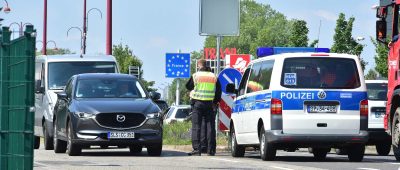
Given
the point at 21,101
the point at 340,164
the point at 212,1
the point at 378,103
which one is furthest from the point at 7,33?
the point at 212,1

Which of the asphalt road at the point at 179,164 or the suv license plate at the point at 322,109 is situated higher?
the suv license plate at the point at 322,109

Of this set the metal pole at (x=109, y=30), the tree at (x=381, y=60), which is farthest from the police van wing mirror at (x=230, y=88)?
the tree at (x=381, y=60)

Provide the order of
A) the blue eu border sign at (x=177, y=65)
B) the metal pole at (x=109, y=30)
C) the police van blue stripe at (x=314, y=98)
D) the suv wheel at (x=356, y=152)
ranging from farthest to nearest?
the blue eu border sign at (x=177, y=65), the metal pole at (x=109, y=30), the suv wheel at (x=356, y=152), the police van blue stripe at (x=314, y=98)

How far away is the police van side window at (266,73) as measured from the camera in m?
22.2

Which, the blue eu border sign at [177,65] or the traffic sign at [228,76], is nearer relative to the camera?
the traffic sign at [228,76]

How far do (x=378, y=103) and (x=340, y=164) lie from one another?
604 cm

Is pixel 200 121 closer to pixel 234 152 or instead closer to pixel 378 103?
pixel 234 152

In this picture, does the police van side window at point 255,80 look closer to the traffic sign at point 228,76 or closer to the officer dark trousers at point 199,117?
the officer dark trousers at point 199,117

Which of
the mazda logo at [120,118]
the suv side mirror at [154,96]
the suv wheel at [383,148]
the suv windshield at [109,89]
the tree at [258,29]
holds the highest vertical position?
the tree at [258,29]

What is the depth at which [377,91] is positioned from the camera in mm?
27297

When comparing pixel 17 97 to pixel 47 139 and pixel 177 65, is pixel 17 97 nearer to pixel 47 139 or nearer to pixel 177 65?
pixel 47 139

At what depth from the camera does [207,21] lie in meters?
29.5

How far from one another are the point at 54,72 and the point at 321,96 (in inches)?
350

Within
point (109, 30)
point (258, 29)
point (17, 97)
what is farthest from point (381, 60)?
point (258, 29)
